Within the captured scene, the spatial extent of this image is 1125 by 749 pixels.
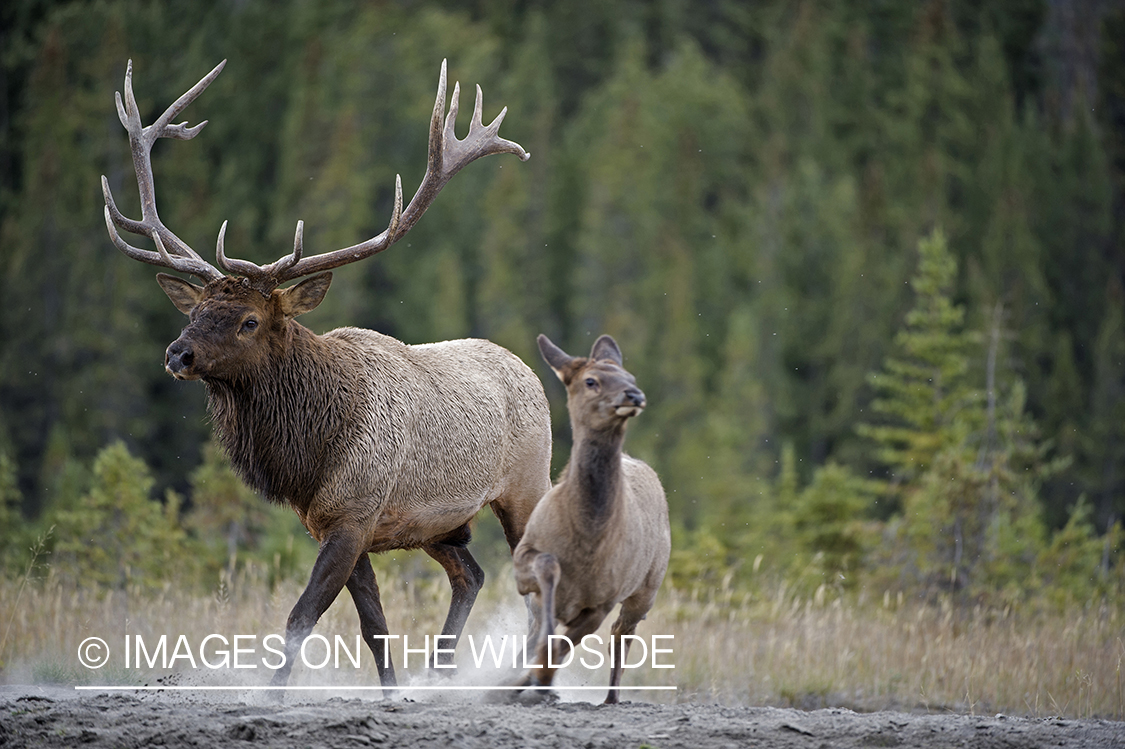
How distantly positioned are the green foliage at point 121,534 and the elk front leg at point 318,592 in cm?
663

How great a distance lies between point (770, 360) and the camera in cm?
4919

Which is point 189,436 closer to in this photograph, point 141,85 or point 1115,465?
point 141,85

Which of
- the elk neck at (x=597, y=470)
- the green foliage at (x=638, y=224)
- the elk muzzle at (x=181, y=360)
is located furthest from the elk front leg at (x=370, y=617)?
the green foliage at (x=638, y=224)

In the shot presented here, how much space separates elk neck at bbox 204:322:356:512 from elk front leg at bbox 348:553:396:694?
58 cm

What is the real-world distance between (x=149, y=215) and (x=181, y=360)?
168cm

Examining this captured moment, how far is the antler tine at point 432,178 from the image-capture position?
8.55 metres

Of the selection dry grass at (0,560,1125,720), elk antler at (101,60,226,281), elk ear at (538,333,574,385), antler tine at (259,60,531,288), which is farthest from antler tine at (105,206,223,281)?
dry grass at (0,560,1125,720)

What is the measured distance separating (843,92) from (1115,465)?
26.6 m

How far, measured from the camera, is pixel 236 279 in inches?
326

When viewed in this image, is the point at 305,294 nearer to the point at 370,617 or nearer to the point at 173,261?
the point at 173,261

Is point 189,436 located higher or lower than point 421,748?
higher

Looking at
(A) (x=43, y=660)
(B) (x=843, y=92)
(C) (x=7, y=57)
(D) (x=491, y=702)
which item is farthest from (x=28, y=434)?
(B) (x=843, y=92)

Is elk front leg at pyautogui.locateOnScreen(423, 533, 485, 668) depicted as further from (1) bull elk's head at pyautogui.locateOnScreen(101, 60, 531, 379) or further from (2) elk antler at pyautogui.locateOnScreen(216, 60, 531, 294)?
(2) elk antler at pyautogui.locateOnScreen(216, 60, 531, 294)

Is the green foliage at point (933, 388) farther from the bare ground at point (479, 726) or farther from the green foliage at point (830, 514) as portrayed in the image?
the bare ground at point (479, 726)
